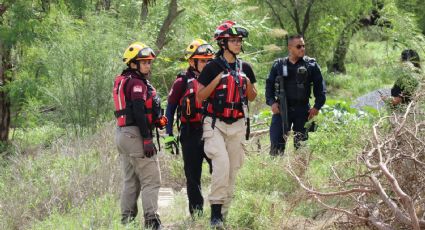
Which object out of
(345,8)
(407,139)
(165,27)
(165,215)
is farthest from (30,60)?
(345,8)

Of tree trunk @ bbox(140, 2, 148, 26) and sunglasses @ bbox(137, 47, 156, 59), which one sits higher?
tree trunk @ bbox(140, 2, 148, 26)

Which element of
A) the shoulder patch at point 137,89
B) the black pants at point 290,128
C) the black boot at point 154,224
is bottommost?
the black boot at point 154,224

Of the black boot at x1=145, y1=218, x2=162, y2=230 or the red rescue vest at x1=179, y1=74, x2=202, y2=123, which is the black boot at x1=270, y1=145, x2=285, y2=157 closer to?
the red rescue vest at x1=179, y1=74, x2=202, y2=123

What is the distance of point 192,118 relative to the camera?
25.5 feet

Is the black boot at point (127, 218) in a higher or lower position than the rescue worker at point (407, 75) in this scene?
lower

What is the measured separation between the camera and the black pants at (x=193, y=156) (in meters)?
7.81

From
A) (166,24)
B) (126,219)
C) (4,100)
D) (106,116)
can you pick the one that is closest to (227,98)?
(126,219)

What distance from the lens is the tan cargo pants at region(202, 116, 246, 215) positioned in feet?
24.1

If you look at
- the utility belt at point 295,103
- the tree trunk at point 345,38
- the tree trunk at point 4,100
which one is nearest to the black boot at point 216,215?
the utility belt at point 295,103

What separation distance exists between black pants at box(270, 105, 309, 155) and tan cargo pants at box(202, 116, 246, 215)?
71.7 inches

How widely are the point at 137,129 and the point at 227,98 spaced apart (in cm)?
86

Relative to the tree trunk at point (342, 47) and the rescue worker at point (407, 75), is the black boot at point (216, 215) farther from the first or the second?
the tree trunk at point (342, 47)

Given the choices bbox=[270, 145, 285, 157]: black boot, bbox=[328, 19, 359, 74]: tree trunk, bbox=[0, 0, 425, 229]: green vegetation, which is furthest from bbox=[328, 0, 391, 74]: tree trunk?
bbox=[270, 145, 285, 157]: black boot

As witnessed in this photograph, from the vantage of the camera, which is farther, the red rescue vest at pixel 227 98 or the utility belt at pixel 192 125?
the utility belt at pixel 192 125
